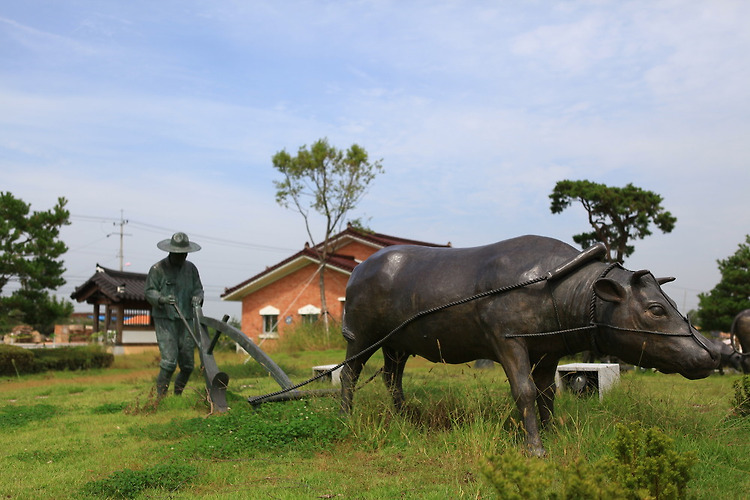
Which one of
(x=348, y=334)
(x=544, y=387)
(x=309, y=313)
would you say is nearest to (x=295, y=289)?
(x=309, y=313)

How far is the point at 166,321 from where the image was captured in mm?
8477

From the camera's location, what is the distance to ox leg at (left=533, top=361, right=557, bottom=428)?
17.8ft

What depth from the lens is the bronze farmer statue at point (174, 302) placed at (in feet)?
27.5

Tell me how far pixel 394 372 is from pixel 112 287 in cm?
2035

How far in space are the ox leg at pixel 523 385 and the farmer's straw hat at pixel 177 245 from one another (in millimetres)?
5057

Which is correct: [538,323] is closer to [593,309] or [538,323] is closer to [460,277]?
[593,309]

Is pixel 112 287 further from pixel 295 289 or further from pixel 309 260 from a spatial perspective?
pixel 309 260

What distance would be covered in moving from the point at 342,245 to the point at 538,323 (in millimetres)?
20748

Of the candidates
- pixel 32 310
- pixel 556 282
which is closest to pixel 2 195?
pixel 32 310

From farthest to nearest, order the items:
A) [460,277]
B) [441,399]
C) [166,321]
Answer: [166,321] < [441,399] < [460,277]

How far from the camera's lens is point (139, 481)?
4383mm

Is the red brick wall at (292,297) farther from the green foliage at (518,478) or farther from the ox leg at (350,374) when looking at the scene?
the green foliage at (518,478)

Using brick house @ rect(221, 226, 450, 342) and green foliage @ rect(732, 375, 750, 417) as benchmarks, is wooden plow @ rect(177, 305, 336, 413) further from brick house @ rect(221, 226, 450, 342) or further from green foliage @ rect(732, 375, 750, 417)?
brick house @ rect(221, 226, 450, 342)

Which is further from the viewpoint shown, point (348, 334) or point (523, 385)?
point (348, 334)
